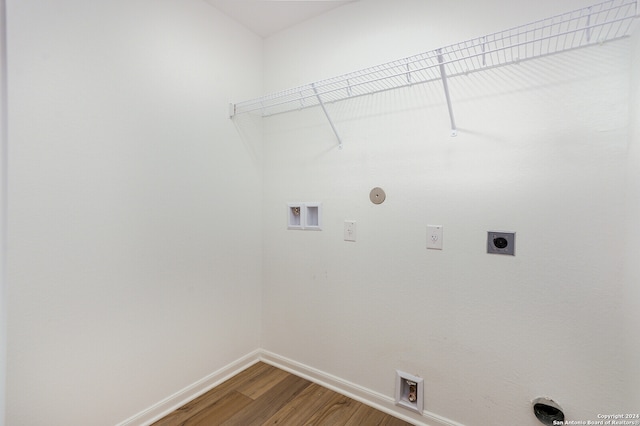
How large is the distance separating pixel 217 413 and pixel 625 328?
1.93 metres

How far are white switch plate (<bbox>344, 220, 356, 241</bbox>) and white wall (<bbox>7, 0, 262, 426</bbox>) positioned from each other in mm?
737

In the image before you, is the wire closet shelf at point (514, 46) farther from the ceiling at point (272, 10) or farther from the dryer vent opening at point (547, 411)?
the dryer vent opening at point (547, 411)

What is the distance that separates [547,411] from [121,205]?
85.2 inches

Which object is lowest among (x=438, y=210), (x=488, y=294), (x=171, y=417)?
(x=171, y=417)

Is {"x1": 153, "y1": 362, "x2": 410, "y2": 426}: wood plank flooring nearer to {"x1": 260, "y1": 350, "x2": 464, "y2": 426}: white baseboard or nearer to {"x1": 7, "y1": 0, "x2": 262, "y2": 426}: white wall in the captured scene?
{"x1": 260, "y1": 350, "x2": 464, "y2": 426}: white baseboard

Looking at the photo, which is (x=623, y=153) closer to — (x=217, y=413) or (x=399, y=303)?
(x=399, y=303)

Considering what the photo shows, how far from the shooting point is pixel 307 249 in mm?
2012

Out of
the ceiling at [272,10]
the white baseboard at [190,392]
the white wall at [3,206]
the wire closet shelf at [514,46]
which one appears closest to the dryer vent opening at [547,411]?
the wire closet shelf at [514,46]

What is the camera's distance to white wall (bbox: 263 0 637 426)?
1.22 metres

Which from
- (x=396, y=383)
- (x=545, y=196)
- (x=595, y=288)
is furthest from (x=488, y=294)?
(x=396, y=383)

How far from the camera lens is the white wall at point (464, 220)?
1218 mm

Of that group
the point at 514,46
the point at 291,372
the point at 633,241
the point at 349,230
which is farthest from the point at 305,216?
the point at 633,241

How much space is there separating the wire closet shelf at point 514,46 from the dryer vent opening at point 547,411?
50.9 inches

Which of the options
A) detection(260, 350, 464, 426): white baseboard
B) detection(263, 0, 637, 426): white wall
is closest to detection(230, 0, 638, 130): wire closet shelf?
detection(263, 0, 637, 426): white wall
